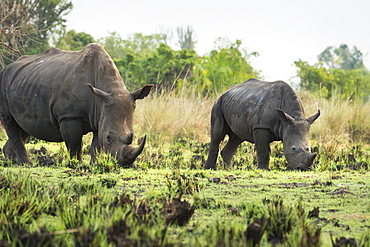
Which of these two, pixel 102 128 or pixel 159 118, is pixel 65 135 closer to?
pixel 102 128

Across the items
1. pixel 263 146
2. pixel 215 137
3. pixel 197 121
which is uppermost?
pixel 263 146

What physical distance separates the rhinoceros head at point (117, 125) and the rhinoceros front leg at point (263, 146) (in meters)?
2.20

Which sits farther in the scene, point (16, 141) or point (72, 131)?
point (16, 141)

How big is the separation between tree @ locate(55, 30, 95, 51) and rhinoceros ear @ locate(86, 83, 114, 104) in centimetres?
2359

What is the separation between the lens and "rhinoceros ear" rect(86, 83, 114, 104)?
23.2 ft

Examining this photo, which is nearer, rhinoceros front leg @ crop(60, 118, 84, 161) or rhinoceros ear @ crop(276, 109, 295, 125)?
rhinoceros front leg @ crop(60, 118, 84, 161)

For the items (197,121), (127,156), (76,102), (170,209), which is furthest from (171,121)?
(170,209)

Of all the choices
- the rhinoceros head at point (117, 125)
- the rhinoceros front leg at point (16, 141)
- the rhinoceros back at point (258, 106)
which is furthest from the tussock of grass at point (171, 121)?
the rhinoceros head at point (117, 125)

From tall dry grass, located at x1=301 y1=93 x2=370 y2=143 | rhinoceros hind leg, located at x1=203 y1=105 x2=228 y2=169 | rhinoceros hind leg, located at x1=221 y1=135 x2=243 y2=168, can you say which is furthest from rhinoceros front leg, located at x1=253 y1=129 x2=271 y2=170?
tall dry grass, located at x1=301 y1=93 x2=370 y2=143

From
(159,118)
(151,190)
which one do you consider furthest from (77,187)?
(159,118)

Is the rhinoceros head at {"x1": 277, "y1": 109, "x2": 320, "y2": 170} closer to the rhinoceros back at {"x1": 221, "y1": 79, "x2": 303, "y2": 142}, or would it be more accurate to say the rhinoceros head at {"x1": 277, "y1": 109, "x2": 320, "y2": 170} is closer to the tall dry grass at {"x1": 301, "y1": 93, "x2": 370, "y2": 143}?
the rhinoceros back at {"x1": 221, "y1": 79, "x2": 303, "y2": 142}

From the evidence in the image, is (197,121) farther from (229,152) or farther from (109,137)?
(109,137)

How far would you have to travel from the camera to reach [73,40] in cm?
3434

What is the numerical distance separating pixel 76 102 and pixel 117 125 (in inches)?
28.1
